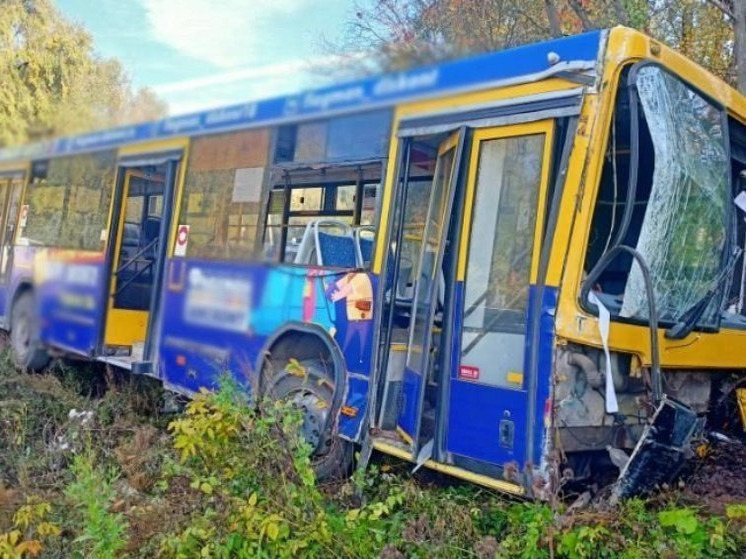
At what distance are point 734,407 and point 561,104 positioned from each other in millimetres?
2571

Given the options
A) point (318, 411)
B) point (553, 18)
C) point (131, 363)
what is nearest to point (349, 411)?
point (318, 411)

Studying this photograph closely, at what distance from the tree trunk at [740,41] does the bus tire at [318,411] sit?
16.2 ft

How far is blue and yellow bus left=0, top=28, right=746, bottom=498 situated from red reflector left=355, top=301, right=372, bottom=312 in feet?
0.07

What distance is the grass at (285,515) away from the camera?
11.4 feet

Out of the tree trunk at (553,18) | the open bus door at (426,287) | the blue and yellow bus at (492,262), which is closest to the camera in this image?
the blue and yellow bus at (492,262)

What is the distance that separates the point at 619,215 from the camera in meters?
3.99

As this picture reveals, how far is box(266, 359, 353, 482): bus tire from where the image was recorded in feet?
16.4

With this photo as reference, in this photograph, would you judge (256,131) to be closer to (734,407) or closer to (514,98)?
(514,98)

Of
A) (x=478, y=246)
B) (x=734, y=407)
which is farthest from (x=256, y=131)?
(x=734, y=407)

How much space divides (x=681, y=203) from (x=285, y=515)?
2594 mm

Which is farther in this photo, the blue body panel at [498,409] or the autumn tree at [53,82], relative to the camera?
the autumn tree at [53,82]

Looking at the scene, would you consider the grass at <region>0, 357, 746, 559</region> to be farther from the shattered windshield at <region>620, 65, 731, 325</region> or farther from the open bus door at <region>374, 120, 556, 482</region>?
the shattered windshield at <region>620, 65, 731, 325</region>

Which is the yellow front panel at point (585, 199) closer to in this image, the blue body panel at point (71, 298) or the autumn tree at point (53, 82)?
the autumn tree at point (53, 82)

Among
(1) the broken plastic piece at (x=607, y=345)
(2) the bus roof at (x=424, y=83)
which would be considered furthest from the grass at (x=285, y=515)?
(2) the bus roof at (x=424, y=83)
